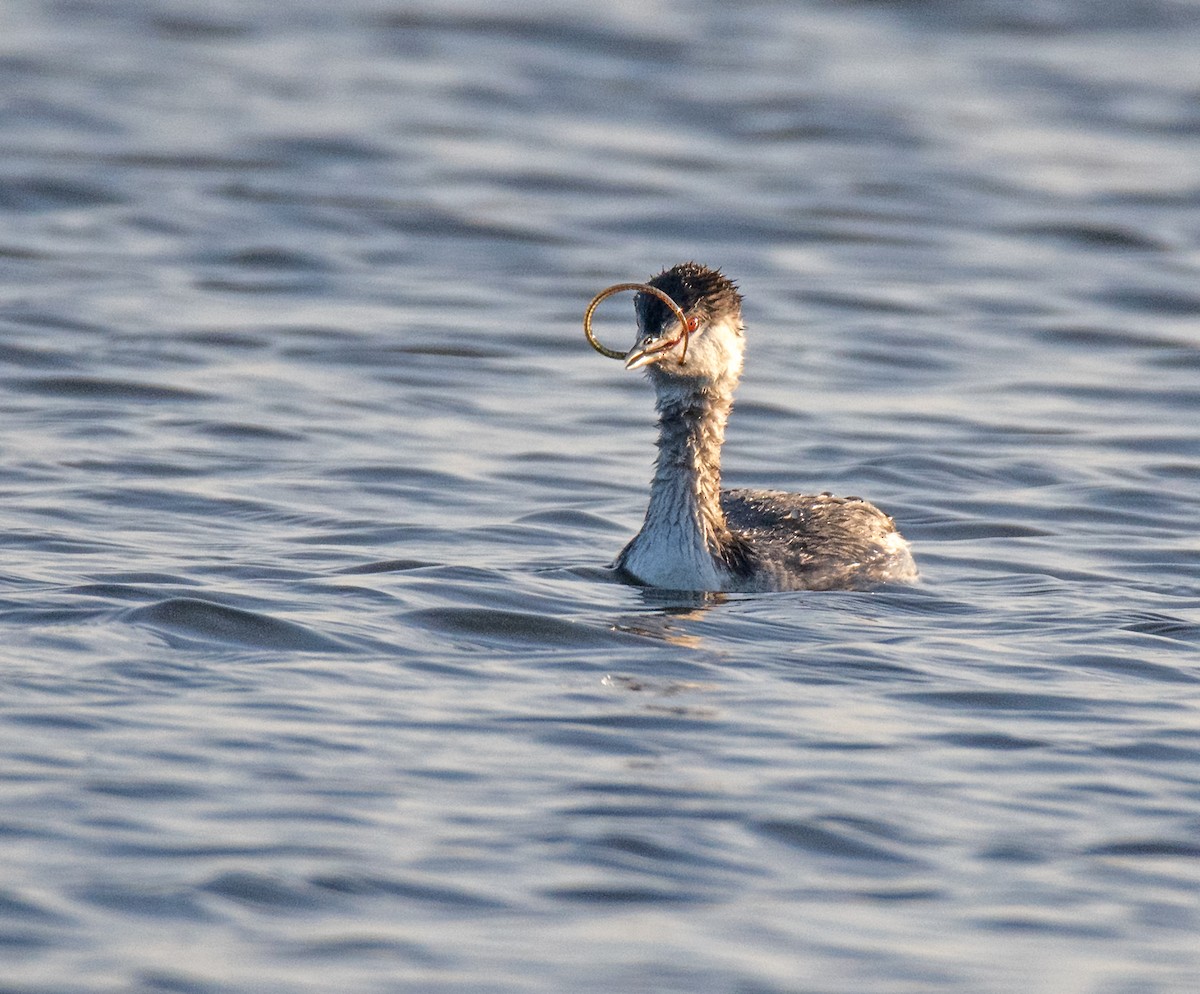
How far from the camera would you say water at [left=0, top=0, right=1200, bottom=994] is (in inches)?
276

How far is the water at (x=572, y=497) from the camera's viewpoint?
23.0 feet

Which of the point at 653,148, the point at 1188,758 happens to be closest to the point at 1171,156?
the point at 653,148

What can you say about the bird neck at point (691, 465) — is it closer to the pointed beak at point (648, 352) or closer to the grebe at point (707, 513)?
the grebe at point (707, 513)

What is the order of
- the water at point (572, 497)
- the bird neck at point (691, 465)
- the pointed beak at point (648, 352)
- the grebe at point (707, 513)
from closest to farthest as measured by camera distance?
the water at point (572, 497) < the pointed beak at point (648, 352) < the grebe at point (707, 513) < the bird neck at point (691, 465)

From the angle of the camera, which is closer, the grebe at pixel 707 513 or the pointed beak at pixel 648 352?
the pointed beak at pixel 648 352

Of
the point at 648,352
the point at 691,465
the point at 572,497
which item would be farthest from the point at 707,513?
the point at 572,497

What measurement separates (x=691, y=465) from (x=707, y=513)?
0.26 metres

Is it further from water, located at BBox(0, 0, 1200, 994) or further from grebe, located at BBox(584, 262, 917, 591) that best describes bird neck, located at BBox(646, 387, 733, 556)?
water, located at BBox(0, 0, 1200, 994)

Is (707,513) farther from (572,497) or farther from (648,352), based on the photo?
(572,497)

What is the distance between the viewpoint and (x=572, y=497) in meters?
14.0

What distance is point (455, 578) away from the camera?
1138 centimetres

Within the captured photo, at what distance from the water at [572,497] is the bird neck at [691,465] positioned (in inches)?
19.1

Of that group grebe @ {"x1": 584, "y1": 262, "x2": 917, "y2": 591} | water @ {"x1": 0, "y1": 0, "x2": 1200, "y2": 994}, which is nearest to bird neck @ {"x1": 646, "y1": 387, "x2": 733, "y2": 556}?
grebe @ {"x1": 584, "y1": 262, "x2": 917, "y2": 591}

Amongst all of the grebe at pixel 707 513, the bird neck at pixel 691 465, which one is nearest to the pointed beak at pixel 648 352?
the grebe at pixel 707 513
